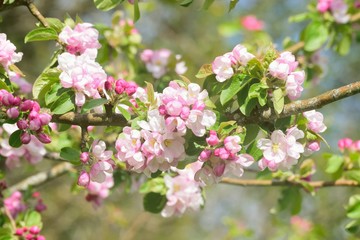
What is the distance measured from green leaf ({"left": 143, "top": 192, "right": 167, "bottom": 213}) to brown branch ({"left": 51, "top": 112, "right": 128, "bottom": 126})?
0.71m

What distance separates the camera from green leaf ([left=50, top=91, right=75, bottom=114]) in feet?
4.39

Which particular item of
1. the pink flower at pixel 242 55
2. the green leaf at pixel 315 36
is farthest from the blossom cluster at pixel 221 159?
the green leaf at pixel 315 36

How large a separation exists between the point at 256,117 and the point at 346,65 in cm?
625

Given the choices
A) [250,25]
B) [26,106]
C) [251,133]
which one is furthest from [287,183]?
[250,25]

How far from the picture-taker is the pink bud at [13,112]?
128cm

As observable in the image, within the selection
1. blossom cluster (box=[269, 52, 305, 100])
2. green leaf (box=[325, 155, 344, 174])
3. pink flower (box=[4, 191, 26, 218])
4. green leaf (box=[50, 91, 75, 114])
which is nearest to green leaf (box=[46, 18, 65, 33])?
green leaf (box=[50, 91, 75, 114])

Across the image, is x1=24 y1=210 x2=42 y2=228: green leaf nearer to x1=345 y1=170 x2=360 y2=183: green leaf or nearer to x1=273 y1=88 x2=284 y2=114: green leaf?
x1=273 y1=88 x2=284 y2=114: green leaf

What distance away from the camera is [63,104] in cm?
135

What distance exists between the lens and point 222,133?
1.27 meters

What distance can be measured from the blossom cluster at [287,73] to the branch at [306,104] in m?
0.04

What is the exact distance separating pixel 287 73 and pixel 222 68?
6.3 inches

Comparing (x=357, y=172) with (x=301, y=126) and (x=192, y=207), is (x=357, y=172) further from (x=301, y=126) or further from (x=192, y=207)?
(x=301, y=126)

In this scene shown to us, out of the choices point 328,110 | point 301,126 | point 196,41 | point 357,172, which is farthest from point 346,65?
point 301,126

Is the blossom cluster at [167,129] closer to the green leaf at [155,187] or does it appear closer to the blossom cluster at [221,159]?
the blossom cluster at [221,159]
